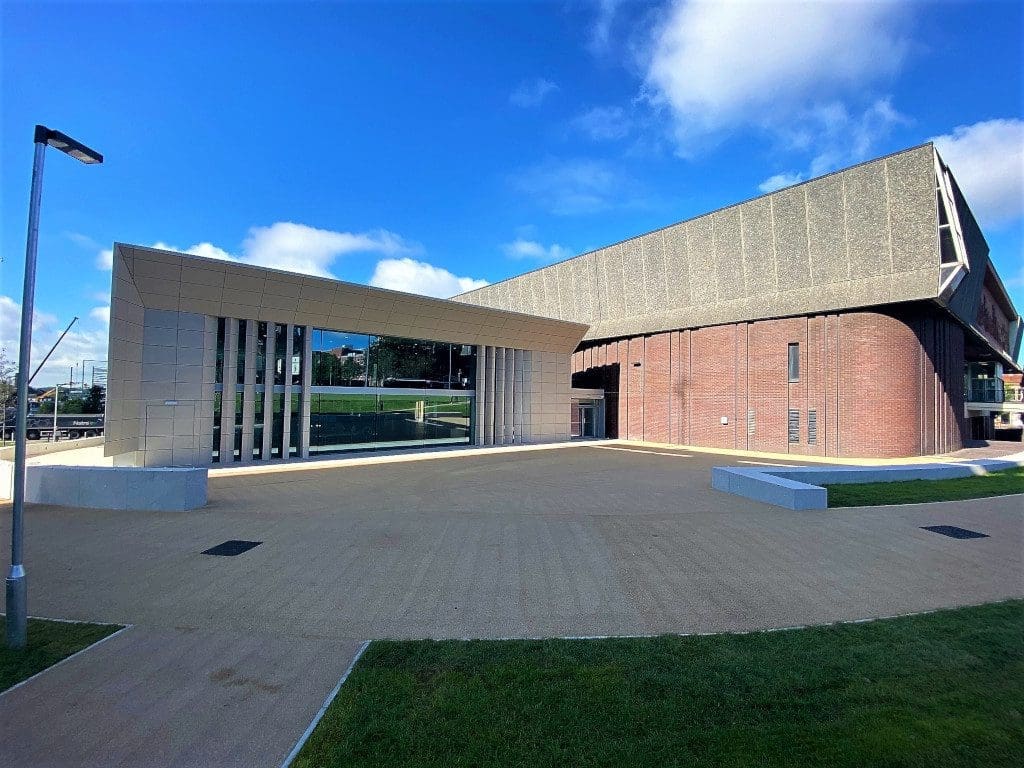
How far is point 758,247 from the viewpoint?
1172 inches

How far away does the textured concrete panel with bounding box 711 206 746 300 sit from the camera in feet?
101

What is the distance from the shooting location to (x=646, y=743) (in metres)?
3.49

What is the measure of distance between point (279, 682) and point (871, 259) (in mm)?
30629

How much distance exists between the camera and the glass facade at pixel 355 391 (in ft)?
69.4

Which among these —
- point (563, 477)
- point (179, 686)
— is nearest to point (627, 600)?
point (179, 686)

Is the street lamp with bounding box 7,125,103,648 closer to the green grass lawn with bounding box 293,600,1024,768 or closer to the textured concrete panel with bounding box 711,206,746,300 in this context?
the green grass lawn with bounding box 293,600,1024,768

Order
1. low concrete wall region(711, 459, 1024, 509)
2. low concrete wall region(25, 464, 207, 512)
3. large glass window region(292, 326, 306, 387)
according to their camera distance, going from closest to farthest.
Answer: low concrete wall region(25, 464, 207, 512) → low concrete wall region(711, 459, 1024, 509) → large glass window region(292, 326, 306, 387)

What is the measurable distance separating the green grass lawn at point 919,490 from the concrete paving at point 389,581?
0.78 metres

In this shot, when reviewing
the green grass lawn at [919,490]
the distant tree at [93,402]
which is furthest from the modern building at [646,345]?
the distant tree at [93,402]

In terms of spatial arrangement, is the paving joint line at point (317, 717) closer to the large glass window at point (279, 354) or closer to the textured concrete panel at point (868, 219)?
the large glass window at point (279, 354)

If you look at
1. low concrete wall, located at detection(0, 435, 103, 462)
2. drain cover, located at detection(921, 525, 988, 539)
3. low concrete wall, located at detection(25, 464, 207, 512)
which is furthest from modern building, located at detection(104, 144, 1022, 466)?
drain cover, located at detection(921, 525, 988, 539)

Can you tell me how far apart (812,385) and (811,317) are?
382 cm

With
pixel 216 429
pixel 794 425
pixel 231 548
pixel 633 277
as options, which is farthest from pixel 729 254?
pixel 231 548

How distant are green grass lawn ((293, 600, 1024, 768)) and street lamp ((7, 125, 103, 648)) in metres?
3.58
